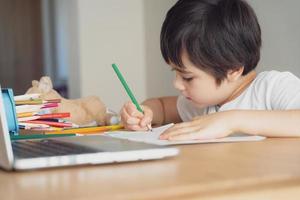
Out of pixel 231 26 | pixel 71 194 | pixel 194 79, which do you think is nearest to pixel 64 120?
pixel 194 79

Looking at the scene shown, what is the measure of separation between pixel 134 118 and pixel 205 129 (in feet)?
0.95

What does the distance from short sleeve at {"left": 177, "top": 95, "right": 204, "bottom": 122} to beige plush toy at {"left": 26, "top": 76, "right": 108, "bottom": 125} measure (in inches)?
10.1

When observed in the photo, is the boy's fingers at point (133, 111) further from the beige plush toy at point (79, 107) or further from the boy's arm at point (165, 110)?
the boy's arm at point (165, 110)

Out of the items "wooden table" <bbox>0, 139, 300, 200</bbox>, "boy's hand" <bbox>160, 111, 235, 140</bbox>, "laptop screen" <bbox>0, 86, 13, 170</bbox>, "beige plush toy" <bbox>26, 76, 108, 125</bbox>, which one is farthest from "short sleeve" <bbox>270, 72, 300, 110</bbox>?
"laptop screen" <bbox>0, 86, 13, 170</bbox>

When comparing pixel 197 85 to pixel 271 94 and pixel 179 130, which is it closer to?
pixel 271 94

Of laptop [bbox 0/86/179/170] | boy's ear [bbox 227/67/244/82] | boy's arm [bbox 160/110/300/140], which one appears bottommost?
boy's arm [bbox 160/110/300/140]

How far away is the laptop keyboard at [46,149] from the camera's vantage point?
0.59 meters

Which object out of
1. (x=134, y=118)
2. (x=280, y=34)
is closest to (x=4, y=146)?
(x=134, y=118)

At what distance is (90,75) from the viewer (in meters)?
2.55

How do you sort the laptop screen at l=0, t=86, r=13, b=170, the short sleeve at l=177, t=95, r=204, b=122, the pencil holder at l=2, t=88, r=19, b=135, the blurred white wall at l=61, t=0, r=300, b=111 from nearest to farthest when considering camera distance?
the laptop screen at l=0, t=86, r=13, b=170 → the pencil holder at l=2, t=88, r=19, b=135 → the short sleeve at l=177, t=95, r=204, b=122 → the blurred white wall at l=61, t=0, r=300, b=111

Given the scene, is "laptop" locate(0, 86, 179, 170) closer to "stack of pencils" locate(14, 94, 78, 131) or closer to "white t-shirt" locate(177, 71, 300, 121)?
"stack of pencils" locate(14, 94, 78, 131)

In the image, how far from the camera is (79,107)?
4.17 feet

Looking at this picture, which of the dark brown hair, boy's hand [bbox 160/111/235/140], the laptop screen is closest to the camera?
the laptop screen

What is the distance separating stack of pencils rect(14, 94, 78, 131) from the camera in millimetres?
1081
